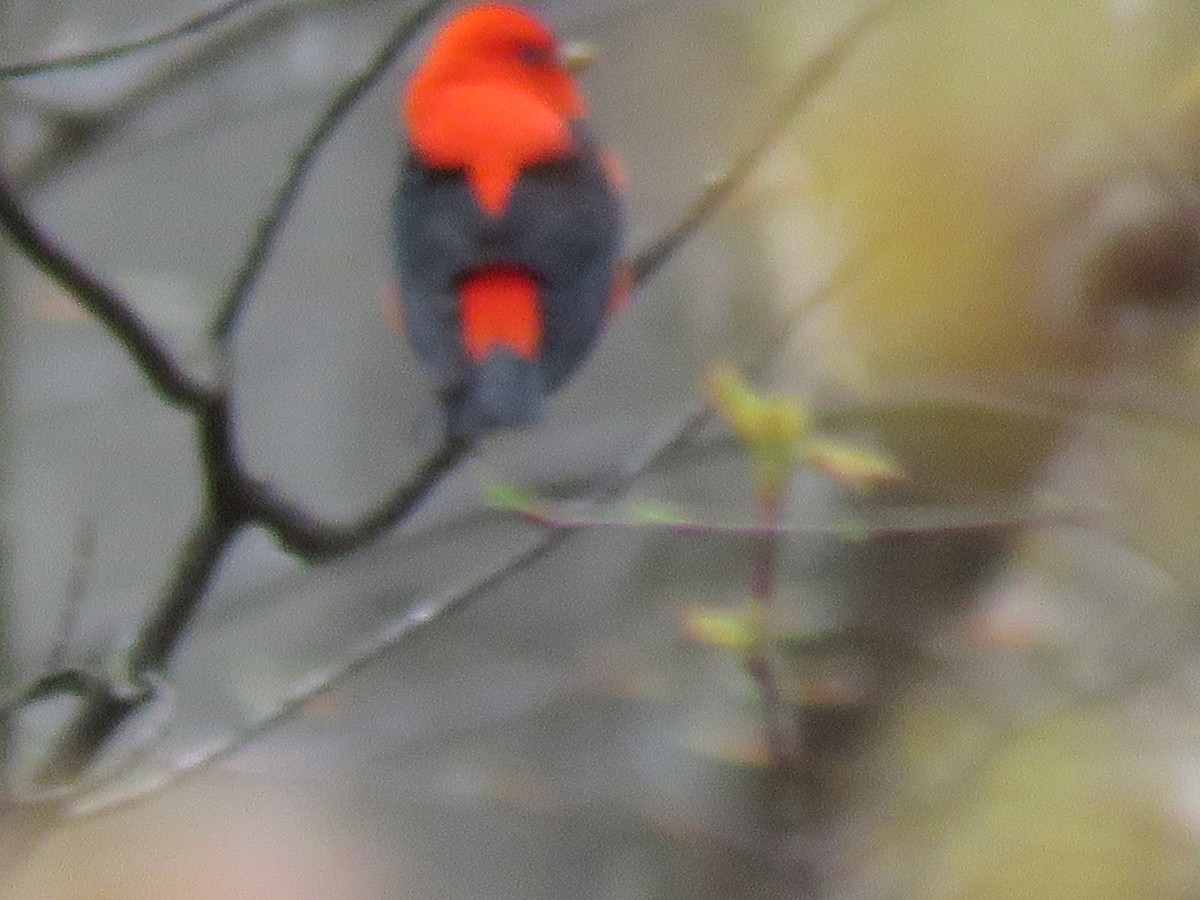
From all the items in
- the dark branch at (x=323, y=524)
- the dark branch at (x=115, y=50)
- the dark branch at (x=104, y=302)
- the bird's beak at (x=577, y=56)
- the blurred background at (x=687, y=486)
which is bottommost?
the blurred background at (x=687, y=486)

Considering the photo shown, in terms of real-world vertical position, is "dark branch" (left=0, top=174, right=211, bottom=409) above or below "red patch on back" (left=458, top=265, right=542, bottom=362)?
above

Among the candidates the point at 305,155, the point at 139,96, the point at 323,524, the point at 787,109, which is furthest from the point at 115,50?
the point at 139,96

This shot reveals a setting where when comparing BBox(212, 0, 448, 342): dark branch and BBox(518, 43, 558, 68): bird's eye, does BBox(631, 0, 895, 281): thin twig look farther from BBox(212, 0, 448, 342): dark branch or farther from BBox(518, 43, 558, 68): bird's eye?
BBox(518, 43, 558, 68): bird's eye

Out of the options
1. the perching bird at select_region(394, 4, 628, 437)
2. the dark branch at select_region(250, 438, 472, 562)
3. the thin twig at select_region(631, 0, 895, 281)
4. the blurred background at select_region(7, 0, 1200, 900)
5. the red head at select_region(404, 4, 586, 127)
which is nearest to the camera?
the thin twig at select_region(631, 0, 895, 281)

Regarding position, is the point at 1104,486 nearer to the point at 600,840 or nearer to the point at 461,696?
the point at 461,696

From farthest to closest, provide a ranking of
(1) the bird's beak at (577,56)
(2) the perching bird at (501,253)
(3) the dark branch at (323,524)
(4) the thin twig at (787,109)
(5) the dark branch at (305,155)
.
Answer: (2) the perching bird at (501,253) < (1) the bird's beak at (577,56) < (3) the dark branch at (323,524) < (4) the thin twig at (787,109) < (5) the dark branch at (305,155)

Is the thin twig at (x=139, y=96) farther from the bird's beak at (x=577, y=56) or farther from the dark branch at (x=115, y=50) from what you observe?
the dark branch at (x=115, y=50)

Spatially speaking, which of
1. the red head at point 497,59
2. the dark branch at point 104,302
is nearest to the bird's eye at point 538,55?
the red head at point 497,59

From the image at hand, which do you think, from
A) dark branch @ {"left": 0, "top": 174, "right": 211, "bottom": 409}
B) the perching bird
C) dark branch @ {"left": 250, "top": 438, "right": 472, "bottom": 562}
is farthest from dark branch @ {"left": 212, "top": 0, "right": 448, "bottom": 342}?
the perching bird
